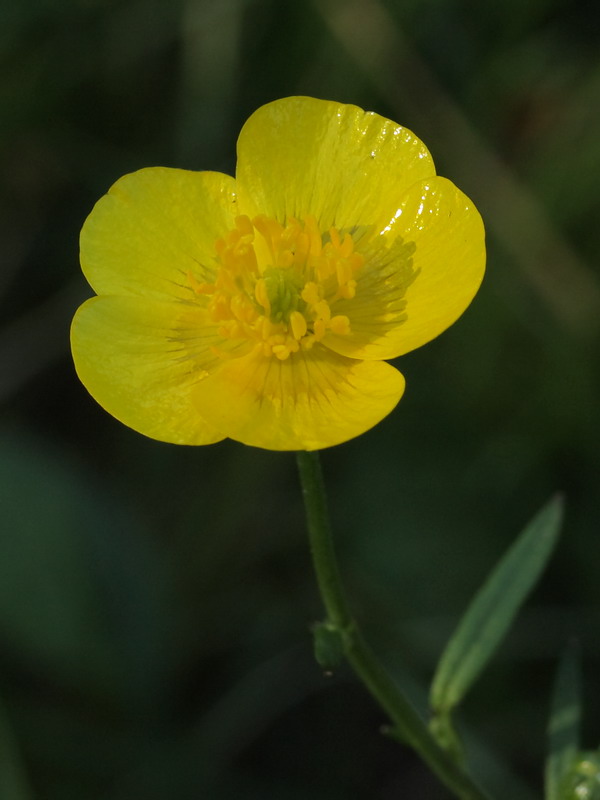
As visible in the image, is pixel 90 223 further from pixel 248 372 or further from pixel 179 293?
pixel 248 372

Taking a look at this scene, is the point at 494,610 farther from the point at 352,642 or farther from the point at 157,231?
the point at 157,231

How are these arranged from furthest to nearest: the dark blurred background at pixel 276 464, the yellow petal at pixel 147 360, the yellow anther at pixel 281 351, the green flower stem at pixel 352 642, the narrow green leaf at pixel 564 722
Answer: the dark blurred background at pixel 276 464, the narrow green leaf at pixel 564 722, the yellow anther at pixel 281 351, the yellow petal at pixel 147 360, the green flower stem at pixel 352 642

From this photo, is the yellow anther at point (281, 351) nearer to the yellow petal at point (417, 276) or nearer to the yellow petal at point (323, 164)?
the yellow petal at point (417, 276)

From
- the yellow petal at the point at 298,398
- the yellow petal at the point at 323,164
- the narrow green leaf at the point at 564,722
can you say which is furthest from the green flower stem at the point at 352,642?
the yellow petal at the point at 323,164

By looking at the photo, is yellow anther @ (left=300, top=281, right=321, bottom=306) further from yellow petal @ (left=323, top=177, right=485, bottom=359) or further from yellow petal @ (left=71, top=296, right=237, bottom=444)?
yellow petal @ (left=71, top=296, right=237, bottom=444)

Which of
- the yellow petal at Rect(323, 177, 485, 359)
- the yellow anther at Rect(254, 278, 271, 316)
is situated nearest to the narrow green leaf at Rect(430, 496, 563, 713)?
the yellow petal at Rect(323, 177, 485, 359)
